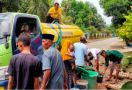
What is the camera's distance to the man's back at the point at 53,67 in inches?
235

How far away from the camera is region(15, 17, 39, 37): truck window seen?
30.0 ft

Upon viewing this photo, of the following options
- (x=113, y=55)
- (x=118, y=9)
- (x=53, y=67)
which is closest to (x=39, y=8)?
(x=118, y=9)

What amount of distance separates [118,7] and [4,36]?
117ft

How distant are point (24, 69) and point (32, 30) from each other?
4.28 meters

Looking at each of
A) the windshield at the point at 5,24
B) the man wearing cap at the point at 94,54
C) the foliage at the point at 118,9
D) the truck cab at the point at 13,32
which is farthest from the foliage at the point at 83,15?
the windshield at the point at 5,24

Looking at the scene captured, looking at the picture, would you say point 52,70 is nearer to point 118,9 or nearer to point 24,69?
point 24,69

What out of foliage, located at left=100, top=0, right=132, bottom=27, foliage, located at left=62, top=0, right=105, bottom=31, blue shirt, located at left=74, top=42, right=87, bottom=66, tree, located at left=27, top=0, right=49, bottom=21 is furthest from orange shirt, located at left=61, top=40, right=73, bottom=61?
foliage, located at left=62, top=0, right=105, bottom=31

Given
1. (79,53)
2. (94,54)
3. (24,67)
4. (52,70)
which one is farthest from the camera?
(94,54)

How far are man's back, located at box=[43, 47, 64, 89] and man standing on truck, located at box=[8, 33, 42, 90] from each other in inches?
16.5

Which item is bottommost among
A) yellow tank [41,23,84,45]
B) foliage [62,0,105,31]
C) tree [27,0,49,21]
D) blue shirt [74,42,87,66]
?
foliage [62,0,105,31]

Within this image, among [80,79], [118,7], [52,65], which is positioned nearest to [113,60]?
[80,79]

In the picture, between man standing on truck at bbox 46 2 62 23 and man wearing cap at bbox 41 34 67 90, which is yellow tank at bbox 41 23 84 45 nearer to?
man standing on truck at bbox 46 2 62 23

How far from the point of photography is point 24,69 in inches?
216

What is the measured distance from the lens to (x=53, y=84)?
19.5ft
